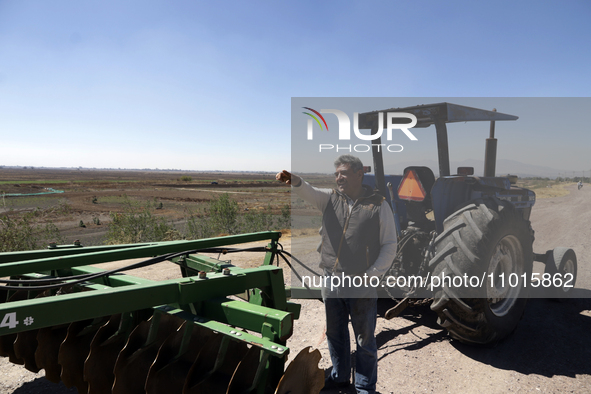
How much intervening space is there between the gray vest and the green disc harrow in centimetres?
53

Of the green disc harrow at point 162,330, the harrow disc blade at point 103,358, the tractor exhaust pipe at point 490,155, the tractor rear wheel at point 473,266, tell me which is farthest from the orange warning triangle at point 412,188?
the harrow disc blade at point 103,358

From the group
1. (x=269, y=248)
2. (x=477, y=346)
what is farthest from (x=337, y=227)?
(x=477, y=346)

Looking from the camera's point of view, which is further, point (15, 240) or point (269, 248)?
point (15, 240)

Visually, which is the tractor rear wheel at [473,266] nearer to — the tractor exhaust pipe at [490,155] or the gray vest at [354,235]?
the gray vest at [354,235]

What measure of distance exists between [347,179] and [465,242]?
1374 millimetres

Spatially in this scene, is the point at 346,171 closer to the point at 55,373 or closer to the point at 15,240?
the point at 55,373

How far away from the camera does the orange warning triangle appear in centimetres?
399

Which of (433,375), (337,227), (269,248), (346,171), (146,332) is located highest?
(346,171)

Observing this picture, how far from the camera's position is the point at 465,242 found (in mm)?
3326

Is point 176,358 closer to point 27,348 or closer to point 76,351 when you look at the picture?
point 76,351

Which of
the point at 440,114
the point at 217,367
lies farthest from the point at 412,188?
the point at 217,367

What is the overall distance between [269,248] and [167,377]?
153cm

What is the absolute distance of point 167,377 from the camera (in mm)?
2211

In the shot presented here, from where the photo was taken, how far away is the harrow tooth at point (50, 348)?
278 centimetres
